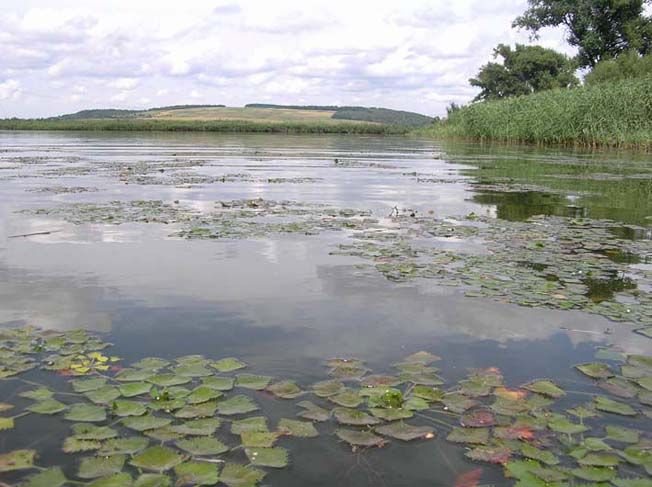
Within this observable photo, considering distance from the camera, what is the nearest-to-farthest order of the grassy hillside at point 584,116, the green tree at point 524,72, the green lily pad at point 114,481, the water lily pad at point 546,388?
the green lily pad at point 114,481 → the water lily pad at point 546,388 → the grassy hillside at point 584,116 → the green tree at point 524,72

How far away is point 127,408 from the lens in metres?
2.84

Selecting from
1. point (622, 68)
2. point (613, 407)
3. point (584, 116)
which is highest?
point (622, 68)

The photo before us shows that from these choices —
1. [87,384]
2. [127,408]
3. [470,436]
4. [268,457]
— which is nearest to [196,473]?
[268,457]

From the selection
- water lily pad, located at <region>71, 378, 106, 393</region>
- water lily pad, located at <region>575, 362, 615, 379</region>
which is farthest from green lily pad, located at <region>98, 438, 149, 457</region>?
water lily pad, located at <region>575, 362, 615, 379</region>

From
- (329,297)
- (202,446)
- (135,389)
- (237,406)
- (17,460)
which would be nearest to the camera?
(17,460)

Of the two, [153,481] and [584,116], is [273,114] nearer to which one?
[584,116]

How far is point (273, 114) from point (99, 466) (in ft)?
323

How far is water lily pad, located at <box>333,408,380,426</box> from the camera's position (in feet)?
9.12

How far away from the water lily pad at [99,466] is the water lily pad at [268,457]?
0.47 metres

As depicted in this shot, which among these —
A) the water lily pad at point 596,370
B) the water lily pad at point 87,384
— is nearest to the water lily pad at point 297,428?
the water lily pad at point 87,384

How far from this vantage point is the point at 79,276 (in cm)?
515

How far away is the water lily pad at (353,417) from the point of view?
2779 mm

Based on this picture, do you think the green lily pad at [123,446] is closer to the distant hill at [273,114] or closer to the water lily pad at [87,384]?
the water lily pad at [87,384]

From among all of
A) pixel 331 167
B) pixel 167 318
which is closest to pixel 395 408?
pixel 167 318
